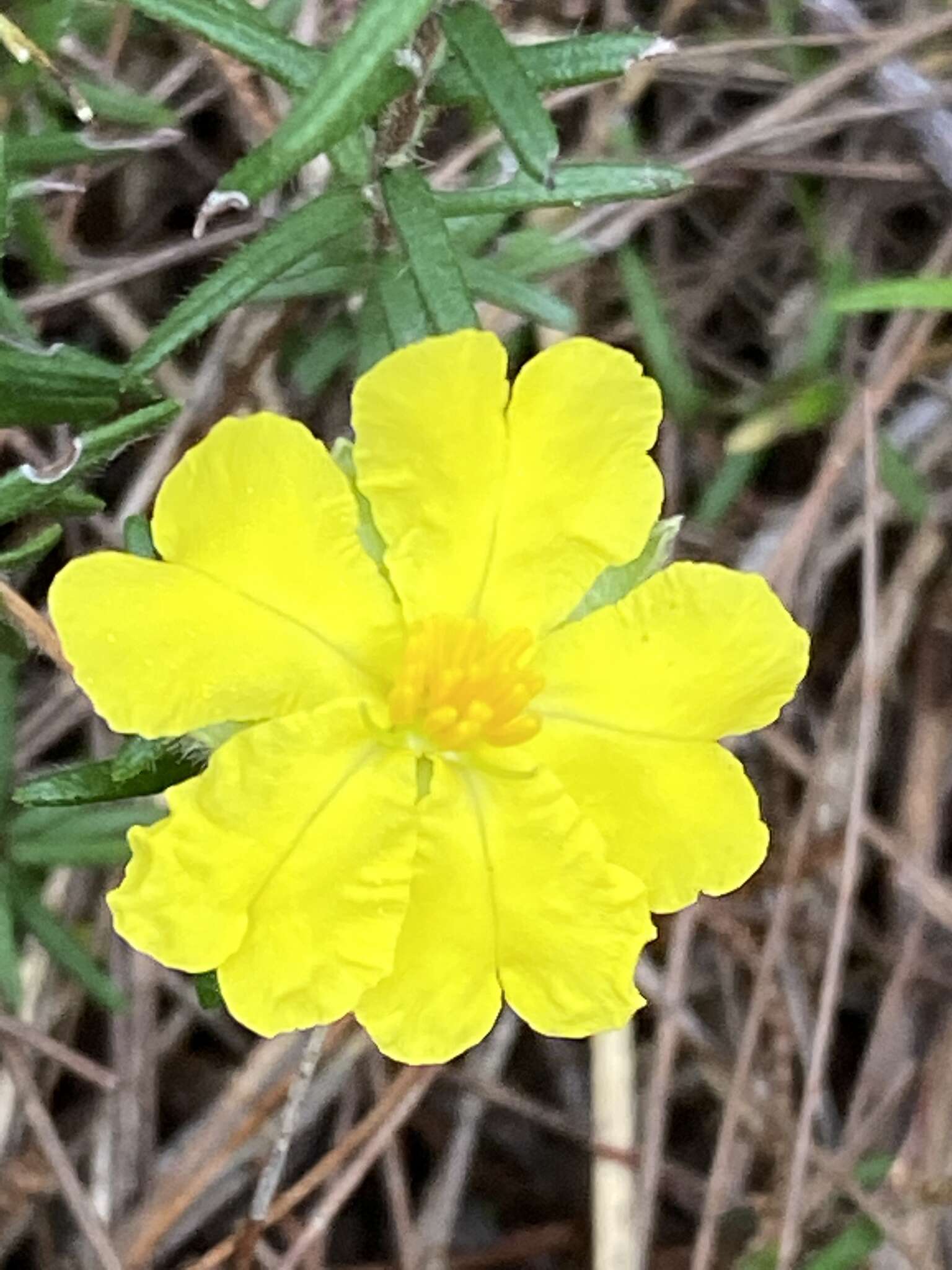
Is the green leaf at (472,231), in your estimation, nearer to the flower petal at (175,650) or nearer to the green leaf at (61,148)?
the green leaf at (61,148)

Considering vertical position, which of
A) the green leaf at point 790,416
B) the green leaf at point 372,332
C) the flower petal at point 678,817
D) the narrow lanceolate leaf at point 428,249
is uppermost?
the narrow lanceolate leaf at point 428,249

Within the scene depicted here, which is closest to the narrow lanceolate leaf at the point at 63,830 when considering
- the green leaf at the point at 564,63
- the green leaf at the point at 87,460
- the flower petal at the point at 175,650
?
the green leaf at the point at 87,460

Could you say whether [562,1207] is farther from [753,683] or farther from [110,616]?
[110,616]

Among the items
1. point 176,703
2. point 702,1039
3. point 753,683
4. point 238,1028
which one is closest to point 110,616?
point 176,703

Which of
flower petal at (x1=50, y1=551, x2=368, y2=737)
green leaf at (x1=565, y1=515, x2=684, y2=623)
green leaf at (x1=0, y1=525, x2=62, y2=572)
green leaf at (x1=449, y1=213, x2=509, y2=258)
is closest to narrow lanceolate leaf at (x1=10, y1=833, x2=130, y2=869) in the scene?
green leaf at (x1=0, y1=525, x2=62, y2=572)

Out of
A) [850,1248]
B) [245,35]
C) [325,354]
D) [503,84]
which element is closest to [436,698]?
[503,84]

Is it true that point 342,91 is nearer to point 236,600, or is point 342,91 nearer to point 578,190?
point 578,190

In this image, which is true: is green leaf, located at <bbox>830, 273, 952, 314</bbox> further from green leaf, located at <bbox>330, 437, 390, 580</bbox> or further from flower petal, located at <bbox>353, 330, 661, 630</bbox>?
green leaf, located at <bbox>330, 437, 390, 580</bbox>
